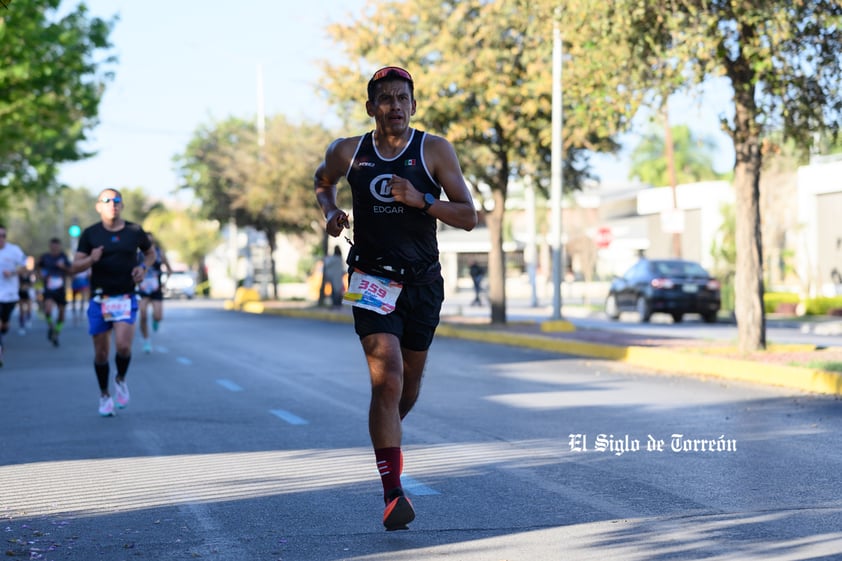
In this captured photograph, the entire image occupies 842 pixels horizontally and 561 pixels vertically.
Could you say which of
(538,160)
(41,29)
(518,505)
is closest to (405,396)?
(518,505)

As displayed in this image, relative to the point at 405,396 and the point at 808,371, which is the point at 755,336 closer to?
the point at 808,371

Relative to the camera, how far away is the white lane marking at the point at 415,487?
294 inches

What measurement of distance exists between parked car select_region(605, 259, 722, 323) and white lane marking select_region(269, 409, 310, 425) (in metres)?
20.4

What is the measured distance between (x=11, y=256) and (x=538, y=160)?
11381 mm

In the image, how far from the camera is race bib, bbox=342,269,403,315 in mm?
6473

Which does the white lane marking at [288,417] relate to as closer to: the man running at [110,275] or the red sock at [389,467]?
the man running at [110,275]

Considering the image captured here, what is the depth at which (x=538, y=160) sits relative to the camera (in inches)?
1048

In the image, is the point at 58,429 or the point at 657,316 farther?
the point at 657,316

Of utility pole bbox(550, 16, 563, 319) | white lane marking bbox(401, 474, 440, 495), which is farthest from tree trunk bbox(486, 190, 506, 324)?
white lane marking bbox(401, 474, 440, 495)

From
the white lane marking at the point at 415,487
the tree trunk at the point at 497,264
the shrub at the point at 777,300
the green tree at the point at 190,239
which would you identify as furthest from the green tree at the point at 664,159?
the white lane marking at the point at 415,487

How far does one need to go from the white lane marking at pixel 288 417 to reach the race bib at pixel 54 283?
→ 15.1m

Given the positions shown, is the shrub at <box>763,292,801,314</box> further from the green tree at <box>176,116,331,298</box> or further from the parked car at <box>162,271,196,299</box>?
the parked car at <box>162,271,196,299</box>

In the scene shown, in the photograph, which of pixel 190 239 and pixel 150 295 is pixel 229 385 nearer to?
pixel 150 295

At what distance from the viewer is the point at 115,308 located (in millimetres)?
11688
